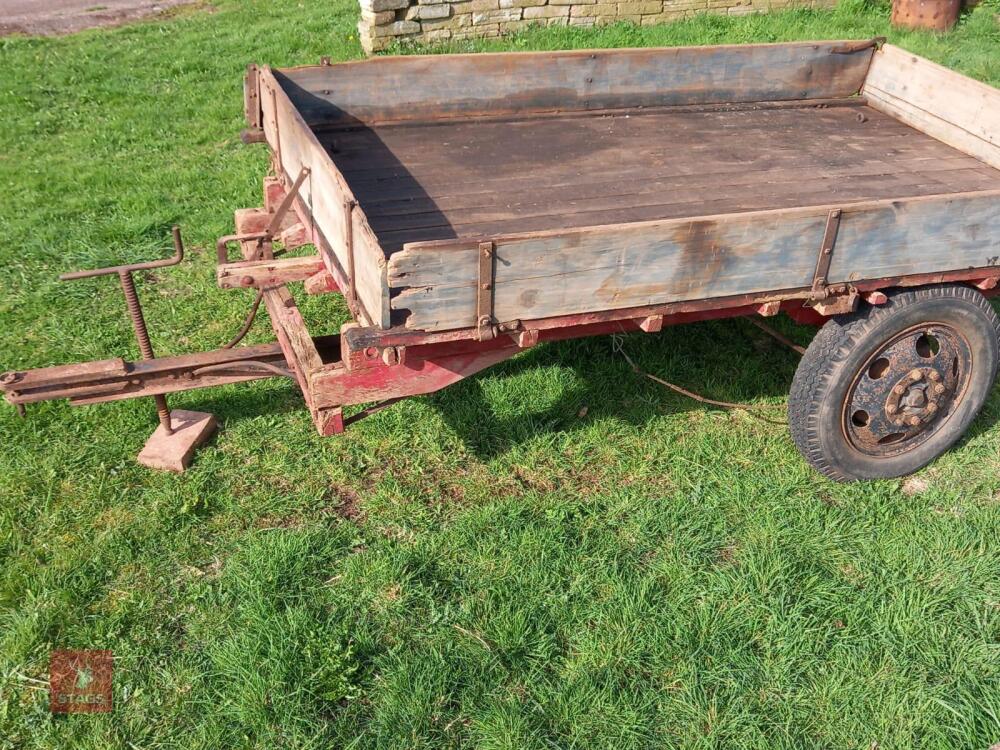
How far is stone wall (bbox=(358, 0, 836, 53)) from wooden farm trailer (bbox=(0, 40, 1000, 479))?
4587 millimetres

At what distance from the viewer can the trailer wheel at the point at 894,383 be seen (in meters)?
3.74

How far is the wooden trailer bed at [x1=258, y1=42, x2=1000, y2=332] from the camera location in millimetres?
3064

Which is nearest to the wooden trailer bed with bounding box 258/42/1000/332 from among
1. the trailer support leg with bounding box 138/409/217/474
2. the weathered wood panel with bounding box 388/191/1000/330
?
the weathered wood panel with bounding box 388/191/1000/330

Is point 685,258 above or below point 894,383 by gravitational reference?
above

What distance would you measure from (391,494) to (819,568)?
1855 millimetres

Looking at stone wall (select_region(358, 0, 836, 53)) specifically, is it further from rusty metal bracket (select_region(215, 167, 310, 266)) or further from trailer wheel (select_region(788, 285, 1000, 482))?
trailer wheel (select_region(788, 285, 1000, 482))

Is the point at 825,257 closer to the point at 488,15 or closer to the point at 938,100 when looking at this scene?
the point at 938,100

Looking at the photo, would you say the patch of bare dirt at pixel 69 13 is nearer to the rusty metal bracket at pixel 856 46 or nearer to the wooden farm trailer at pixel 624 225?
the wooden farm trailer at pixel 624 225

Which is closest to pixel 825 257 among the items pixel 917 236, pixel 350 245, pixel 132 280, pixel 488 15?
pixel 917 236

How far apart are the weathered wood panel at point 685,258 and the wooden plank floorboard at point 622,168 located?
72cm

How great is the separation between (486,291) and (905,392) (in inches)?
82.4

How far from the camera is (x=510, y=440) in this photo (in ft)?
14.5

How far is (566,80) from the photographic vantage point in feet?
16.2

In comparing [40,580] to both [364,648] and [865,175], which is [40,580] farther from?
[865,175]
